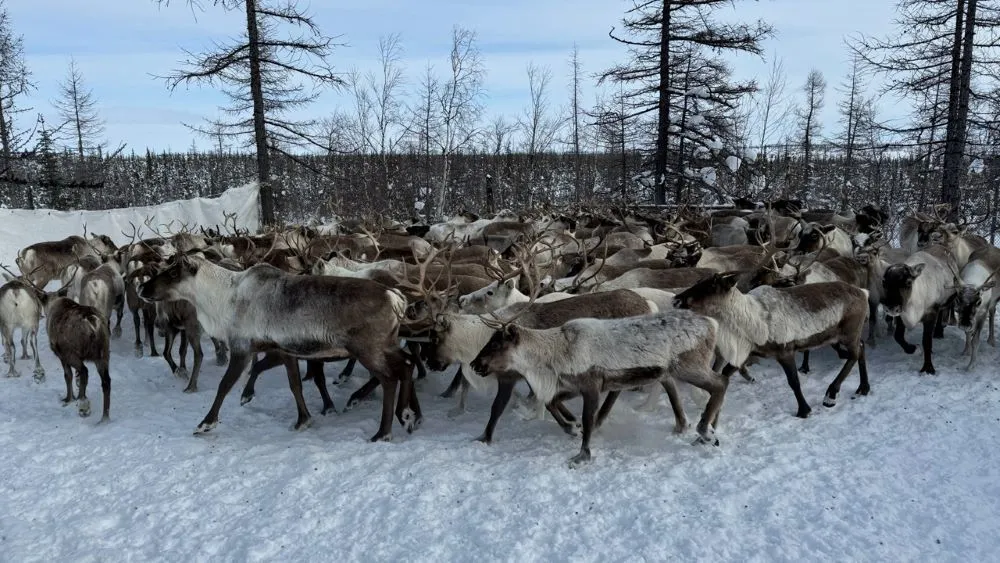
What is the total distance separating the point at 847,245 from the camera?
10.1 meters

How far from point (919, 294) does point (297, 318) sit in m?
6.43

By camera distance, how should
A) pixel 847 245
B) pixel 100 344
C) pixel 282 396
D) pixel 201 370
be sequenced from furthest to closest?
pixel 847 245
pixel 201 370
pixel 282 396
pixel 100 344

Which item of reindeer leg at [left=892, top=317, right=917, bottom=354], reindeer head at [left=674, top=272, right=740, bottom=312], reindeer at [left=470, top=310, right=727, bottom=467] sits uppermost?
reindeer head at [left=674, top=272, right=740, bottom=312]

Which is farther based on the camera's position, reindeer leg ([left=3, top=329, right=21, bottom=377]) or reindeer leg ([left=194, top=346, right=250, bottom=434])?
reindeer leg ([left=3, top=329, right=21, bottom=377])

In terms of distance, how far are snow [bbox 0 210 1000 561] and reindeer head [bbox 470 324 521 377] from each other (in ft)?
2.38

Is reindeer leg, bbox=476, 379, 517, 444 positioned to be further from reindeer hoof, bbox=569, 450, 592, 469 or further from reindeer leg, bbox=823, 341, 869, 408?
reindeer leg, bbox=823, 341, 869, 408

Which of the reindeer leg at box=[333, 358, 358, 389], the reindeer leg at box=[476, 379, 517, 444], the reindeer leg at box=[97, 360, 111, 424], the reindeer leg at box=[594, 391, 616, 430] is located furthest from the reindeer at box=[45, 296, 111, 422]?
the reindeer leg at box=[594, 391, 616, 430]

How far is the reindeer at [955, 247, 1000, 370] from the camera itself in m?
6.47

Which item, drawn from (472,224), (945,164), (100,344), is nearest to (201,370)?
(100,344)

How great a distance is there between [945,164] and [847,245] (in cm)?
612

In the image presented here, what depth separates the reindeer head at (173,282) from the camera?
5.67m

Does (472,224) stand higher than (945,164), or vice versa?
(945,164)

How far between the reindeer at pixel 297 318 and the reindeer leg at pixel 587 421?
1.62m

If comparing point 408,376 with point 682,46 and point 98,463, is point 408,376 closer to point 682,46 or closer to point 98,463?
point 98,463
